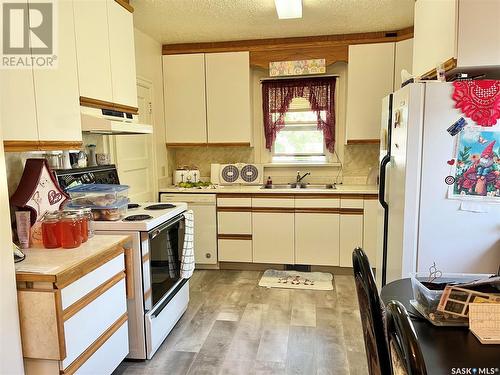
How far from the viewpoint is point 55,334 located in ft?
5.18

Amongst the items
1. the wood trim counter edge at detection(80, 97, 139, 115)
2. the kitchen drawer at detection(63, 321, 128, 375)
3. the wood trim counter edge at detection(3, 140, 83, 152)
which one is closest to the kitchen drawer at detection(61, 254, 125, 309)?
the kitchen drawer at detection(63, 321, 128, 375)

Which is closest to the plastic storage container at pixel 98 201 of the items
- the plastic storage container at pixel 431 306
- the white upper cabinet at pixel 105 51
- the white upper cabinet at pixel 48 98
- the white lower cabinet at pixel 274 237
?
the white upper cabinet at pixel 48 98

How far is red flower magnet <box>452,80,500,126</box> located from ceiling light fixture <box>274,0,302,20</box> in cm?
153

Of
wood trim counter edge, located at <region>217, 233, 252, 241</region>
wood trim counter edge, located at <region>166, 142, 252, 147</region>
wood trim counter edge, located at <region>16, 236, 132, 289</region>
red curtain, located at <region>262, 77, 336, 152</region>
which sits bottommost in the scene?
wood trim counter edge, located at <region>217, 233, 252, 241</region>

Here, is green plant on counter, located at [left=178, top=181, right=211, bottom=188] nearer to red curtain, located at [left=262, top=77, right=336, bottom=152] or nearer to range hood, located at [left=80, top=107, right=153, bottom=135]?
red curtain, located at [left=262, top=77, right=336, bottom=152]

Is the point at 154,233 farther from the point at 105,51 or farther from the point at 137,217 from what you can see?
the point at 105,51

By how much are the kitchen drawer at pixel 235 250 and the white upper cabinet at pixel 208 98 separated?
110 centimetres

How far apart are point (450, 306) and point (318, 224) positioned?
2.62 metres

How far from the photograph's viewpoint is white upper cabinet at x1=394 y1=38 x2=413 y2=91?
3.67 meters

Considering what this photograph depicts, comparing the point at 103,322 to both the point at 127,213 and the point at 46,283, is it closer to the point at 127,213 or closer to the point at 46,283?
the point at 46,283

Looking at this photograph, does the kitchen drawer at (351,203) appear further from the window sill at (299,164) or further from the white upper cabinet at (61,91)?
the white upper cabinet at (61,91)

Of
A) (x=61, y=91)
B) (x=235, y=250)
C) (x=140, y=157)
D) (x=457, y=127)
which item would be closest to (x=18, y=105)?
(x=61, y=91)

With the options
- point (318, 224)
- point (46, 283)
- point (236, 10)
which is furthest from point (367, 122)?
point (46, 283)

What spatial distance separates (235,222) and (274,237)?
44cm
